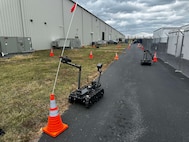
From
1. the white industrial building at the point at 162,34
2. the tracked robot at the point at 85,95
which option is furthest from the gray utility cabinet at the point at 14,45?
the white industrial building at the point at 162,34

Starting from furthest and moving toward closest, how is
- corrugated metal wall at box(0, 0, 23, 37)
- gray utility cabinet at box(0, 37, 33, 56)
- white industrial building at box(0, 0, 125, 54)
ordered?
white industrial building at box(0, 0, 125, 54), corrugated metal wall at box(0, 0, 23, 37), gray utility cabinet at box(0, 37, 33, 56)

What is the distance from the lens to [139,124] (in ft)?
9.24

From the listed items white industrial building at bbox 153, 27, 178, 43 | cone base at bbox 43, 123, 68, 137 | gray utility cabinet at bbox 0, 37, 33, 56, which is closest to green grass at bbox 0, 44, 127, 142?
cone base at bbox 43, 123, 68, 137

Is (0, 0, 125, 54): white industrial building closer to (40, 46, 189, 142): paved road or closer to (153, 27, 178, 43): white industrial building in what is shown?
A: (40, 46, 189, 142): paved road

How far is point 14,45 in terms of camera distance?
527 inches

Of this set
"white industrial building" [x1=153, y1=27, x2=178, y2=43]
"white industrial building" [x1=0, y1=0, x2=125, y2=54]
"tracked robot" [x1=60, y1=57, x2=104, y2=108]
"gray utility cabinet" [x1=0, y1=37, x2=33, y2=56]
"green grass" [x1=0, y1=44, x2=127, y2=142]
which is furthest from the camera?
"white industrial building" [x1=153, y1=27, x2=178, y2=43]

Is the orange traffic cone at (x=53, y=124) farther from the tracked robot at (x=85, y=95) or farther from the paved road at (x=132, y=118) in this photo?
the tracked robot at (x=85, y=95)

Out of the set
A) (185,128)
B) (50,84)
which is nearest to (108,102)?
(185,128)

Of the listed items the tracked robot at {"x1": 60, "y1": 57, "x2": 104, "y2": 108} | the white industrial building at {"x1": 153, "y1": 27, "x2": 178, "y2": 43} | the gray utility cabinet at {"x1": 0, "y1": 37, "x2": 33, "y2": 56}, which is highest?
the white industrial building at {"x1": 153, "y1": 27, "x2": 178, "y2": 43}

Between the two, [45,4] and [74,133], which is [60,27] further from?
[74,133]

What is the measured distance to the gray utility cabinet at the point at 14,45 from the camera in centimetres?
1230

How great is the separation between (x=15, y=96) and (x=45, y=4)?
1868 centimetres

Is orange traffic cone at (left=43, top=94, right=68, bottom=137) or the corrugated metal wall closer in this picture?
orange traffic cone at (left=43, top=94, right=68, bottom=137)

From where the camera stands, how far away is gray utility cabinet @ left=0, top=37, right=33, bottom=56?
12.3 meters
